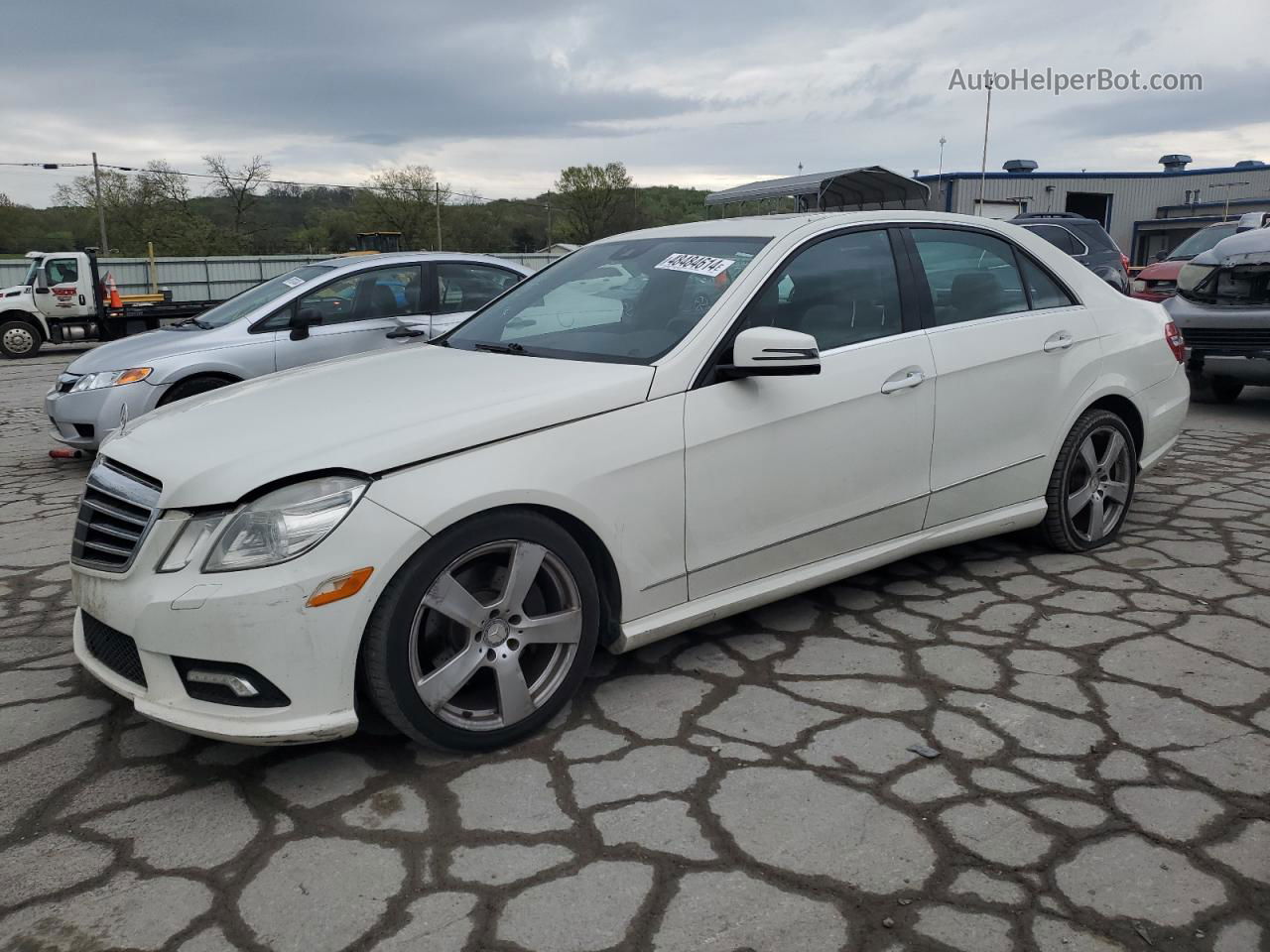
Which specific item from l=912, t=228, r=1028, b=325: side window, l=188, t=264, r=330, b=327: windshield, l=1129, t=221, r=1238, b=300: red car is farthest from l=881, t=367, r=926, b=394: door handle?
l=1129, t=221, r=1238, b=300: red car

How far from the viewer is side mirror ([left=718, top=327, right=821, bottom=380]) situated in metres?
3.22

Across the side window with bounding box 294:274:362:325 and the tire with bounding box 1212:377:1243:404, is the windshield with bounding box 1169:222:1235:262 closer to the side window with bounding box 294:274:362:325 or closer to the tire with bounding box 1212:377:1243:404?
the tire with bounding box 1212:377:1243:404

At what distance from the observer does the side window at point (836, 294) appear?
3602 mm

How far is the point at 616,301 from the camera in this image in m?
3.85

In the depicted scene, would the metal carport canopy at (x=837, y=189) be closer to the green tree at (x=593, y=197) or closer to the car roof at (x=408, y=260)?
the car roof at (x=408, y=260)

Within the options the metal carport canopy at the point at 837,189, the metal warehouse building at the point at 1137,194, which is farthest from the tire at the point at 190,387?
the metal warehouse building at the point at 1137,194

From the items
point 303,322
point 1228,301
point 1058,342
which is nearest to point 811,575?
point 1058,342

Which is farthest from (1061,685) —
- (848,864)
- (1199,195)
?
(1199,195)

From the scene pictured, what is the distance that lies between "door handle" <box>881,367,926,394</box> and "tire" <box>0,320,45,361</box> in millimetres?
19450

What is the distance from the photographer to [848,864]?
2428 millimetres

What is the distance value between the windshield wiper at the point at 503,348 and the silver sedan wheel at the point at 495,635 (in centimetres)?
102

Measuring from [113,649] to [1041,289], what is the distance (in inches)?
153

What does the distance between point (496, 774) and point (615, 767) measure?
342 mm

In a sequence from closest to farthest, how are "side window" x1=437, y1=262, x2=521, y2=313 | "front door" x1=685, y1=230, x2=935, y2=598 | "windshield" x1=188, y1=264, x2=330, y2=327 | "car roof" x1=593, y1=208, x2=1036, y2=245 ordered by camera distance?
"front door" x1=685, y1=230, x2=935, y2=598, "car roof" x1=593, y1=208, x2=1036, y2=245, "windshield" x1=188, y1=264, x2=330, y2=327, "side window" x1=437, y1=262, x2=521, y2=313
